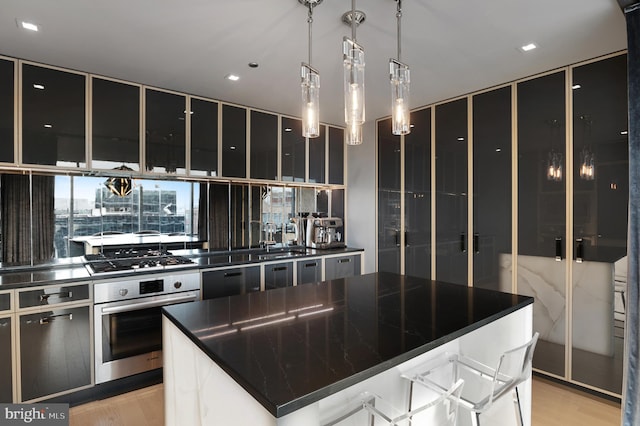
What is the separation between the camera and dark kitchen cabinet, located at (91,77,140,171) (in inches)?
113

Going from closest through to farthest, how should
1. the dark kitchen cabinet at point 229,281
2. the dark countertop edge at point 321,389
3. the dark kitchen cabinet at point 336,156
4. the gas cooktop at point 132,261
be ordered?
1. the dark countertop edge at point 321,389
2. the gas cooktop at point 132,261
3. the dark kitchen cabinet at point 229,281
4. the dark kitchen cabinet at point 336,156

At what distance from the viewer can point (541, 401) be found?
261cm

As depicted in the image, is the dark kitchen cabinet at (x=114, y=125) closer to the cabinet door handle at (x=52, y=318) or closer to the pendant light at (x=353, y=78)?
the cabinet door handle at (x=52, y=318)

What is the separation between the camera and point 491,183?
3.27 m

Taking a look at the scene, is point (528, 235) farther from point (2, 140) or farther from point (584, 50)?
point (2, 140)

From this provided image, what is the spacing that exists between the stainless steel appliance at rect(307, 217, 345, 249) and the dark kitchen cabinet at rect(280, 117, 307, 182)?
0.59m

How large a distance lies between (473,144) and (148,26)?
296 cm

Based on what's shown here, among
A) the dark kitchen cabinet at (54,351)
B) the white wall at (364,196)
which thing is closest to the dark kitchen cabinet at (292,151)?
the white wall at (364,196)

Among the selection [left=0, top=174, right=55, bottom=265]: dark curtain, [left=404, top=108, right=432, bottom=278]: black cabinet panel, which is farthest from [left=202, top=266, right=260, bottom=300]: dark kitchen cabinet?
[left=404, top=108, right=432, bottom=278]: black cabinet panel

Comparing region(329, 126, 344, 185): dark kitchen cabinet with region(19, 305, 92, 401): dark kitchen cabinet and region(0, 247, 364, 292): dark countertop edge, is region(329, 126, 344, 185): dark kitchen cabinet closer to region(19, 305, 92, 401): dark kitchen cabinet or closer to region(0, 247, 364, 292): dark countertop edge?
region(0, 247, 364, 292): dark countertop edge

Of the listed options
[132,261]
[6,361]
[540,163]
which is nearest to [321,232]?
[132,261]

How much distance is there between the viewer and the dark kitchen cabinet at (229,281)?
3061 millimetres

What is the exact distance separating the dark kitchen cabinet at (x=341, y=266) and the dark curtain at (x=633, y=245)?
254cm

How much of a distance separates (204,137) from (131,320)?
5.94 feet
